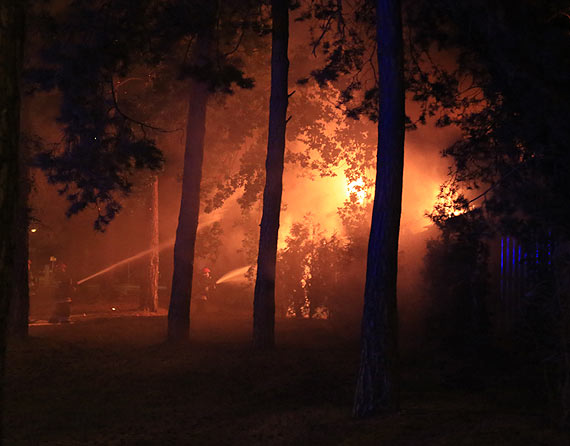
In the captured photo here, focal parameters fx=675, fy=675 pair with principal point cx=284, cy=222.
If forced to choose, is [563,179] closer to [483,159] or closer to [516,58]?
[516,58]

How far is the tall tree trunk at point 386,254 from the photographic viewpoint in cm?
941

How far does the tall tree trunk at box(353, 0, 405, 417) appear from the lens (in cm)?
941

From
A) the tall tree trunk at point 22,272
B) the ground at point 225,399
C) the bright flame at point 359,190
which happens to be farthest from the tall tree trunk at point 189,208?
the bright flame at point 359,190

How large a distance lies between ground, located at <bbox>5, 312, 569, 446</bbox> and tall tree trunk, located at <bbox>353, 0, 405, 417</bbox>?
0.43 metres

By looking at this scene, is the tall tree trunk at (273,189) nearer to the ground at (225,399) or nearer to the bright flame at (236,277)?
Answer: the ground at (225,399)

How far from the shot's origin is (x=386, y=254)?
9469mm

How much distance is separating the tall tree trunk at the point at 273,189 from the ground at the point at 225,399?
31.3 inches

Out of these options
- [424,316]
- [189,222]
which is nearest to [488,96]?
[424,316]

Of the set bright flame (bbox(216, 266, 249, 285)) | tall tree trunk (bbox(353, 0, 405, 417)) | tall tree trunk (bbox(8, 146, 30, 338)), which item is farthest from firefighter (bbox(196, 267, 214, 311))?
tall tree trunk (bbox(353, 0, 405, 417))

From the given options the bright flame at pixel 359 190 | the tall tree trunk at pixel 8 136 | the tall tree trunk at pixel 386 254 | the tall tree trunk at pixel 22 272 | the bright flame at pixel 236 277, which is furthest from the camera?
the bright flame at pixel 236 277

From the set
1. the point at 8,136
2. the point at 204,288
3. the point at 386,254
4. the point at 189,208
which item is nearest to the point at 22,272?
the point at 189,208

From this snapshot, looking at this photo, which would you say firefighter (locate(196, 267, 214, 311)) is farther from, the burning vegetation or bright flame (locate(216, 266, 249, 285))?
bright flame (locate(216, 266, 249, 285))

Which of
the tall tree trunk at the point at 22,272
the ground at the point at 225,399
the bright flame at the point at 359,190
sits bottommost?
the ground at the point at 225,399

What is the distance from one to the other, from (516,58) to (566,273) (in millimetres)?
3134
